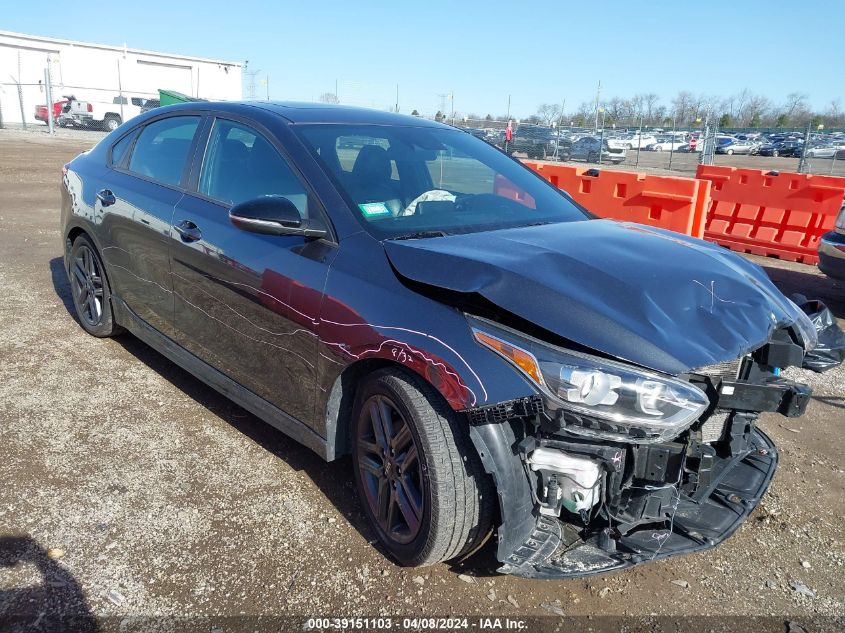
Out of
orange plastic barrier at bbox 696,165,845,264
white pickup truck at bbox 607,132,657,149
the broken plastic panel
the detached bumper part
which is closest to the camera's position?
the detached bumper part

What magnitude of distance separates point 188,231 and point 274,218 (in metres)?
0.92

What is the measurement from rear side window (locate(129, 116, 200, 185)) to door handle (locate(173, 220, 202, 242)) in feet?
1.16

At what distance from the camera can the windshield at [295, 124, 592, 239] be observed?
303 cm

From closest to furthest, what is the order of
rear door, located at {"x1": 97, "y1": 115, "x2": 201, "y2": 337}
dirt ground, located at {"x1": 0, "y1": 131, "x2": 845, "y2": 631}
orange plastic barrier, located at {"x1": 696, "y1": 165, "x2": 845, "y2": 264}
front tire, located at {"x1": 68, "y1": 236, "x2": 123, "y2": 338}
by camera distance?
dirt ground, located at {"x1": 0, "y1": 131, "x2": 845, "y2": 631}, rear door, located at {"x1": 97, "y1": 115, "x2": 201, "y2": 337}, front tire, located at {"x1": 68, "y1": 236, "x2": 123, "y2": 338}, orange plastic barrier, located at {"x1": 696, "y1": 165, "x2": 845, "y2": 264}

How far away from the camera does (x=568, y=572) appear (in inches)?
91.4

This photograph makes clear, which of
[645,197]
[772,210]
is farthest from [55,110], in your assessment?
[772,210]

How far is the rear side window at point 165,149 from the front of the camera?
389cm

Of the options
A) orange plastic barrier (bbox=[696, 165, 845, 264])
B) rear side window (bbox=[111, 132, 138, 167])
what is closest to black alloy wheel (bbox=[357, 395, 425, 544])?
rear side window (bbox=[111, 132, 138, 167])

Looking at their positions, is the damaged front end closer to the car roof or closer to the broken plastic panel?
the broken plastic panel

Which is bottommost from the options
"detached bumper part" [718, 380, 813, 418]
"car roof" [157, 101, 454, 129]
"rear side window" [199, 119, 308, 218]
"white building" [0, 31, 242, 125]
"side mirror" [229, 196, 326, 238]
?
"detached bumper part" [718, 380, 813, 418]

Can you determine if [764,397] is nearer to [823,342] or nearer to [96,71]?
[823,342]

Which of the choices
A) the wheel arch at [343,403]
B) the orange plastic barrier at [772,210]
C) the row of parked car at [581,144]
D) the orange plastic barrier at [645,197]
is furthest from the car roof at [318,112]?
the row of parked car at [581,144]

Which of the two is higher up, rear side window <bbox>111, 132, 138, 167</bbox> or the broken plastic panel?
rear side window <bbox>111, 132, 138, 167</bbox>

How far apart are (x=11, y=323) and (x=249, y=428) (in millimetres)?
2805
